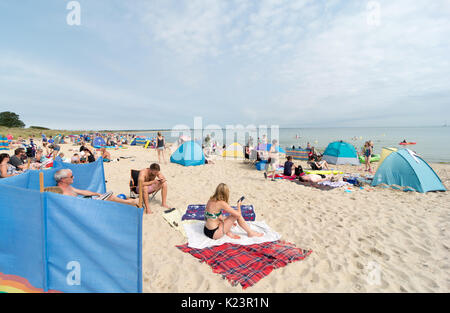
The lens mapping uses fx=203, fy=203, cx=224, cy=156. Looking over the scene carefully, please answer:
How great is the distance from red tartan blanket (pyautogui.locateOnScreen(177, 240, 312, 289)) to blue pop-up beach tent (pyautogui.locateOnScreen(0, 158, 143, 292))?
1224 millimetres

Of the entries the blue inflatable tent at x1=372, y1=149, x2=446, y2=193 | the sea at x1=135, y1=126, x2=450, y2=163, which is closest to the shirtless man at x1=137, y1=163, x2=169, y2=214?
the blue inflatable tent at x1=372, y1=149, x2=446, y2=193

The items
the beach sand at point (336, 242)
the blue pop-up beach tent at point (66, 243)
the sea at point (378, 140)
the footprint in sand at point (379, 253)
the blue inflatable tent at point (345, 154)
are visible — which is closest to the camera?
the blue pop-up beach tent at point (66, 243)

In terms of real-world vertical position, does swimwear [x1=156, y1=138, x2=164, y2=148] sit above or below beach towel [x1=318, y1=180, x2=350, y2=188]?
above

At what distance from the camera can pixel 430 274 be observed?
9.22 ft

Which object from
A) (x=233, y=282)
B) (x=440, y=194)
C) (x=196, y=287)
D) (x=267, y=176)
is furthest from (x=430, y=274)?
(x=267, y=176)

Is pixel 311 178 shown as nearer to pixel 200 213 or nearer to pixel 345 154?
pixel 200 213

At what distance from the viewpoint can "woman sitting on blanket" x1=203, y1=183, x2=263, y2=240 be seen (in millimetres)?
3549

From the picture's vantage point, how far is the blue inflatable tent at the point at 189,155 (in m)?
11.4

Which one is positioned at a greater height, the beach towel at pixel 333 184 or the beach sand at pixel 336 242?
the beach towel at pixel 333 184

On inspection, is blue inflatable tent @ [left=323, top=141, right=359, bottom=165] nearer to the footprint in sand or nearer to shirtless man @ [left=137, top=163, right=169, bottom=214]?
the footprint in sand

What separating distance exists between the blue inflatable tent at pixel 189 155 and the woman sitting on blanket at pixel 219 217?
7.90 meters

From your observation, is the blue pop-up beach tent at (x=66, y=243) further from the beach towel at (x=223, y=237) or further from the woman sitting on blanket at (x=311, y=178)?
the woman sitting on blanket at (x=311, y=178)

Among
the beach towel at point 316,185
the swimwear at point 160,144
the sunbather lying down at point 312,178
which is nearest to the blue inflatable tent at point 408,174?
the sunbather lying down at point 312,178
